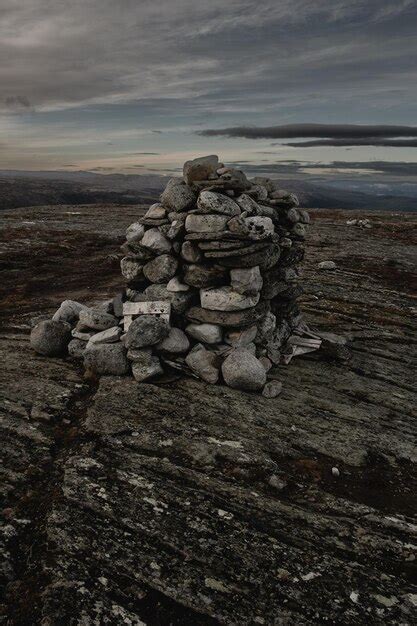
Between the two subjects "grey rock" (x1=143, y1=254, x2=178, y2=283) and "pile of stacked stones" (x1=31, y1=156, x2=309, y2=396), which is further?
"grey rock" (x1=143, y1=254, x2=178, y2=283)

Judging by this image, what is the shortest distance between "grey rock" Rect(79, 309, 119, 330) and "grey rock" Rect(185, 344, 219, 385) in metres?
3.85

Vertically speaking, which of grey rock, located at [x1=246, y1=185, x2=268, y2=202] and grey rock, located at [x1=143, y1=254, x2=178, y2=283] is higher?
grey rock, located at [x1=246, y1=185, x2=268, y2=202]

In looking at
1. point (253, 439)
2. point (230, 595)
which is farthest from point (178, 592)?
point (253, 439)

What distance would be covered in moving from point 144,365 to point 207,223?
5688mm

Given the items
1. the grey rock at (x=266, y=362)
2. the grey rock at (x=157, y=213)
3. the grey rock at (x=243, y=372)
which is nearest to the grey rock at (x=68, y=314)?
the grey rock at (x=157, y=213)

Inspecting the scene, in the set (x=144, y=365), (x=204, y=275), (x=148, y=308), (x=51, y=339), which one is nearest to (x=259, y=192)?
(x=204, y=275)

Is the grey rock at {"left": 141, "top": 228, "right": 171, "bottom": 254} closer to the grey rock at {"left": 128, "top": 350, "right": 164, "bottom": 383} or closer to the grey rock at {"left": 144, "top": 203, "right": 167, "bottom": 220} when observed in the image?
the grey rock at {"left": 144, "top": 203, "right": 167, "bottom": 220}

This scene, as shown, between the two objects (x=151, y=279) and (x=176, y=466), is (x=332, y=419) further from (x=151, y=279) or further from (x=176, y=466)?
(x=151, y=279)

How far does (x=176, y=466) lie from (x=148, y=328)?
5.78 m

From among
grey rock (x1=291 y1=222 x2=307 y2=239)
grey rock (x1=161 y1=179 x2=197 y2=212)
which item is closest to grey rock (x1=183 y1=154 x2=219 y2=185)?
grey rock (x1=161 y1=179 x2=197 y2=212)

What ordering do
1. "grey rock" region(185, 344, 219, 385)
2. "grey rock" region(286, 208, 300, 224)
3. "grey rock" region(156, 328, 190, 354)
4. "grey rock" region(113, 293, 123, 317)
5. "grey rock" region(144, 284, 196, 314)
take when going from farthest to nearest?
"grey rock" region(286, 208, 300, 224), "grey rock" region(113, 293, 123, 317), "grey rock" region(144, 284, 196, 314), "grey rock" region(156, 328, 190, 354), "grey rock" region(185, 344, 219, 385)

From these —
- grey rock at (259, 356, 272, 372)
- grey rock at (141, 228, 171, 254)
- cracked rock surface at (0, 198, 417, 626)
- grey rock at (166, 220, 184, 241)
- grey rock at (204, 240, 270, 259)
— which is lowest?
cracked rock surface at (0, 198, 417, 626)

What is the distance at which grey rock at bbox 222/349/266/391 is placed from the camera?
15.9 metres

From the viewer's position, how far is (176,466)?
38.6 feet
